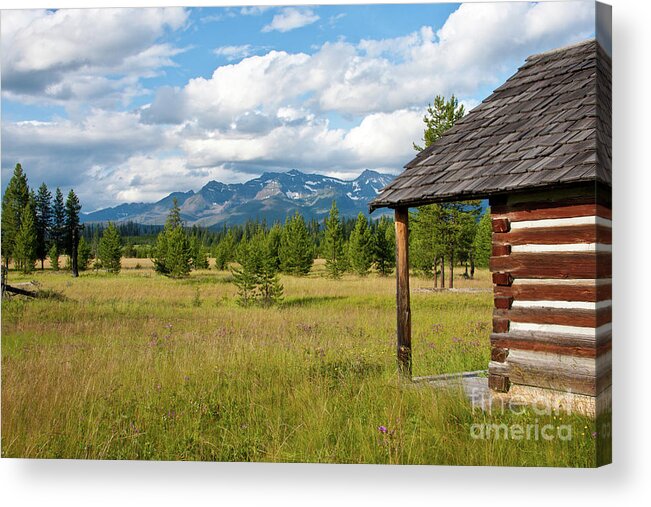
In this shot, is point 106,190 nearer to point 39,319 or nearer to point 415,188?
point 39,319

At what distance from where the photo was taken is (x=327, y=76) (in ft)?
24.8

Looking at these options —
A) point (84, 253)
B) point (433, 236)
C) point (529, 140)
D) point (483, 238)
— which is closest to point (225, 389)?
point (84, 253)

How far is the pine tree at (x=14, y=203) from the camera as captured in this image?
744cm

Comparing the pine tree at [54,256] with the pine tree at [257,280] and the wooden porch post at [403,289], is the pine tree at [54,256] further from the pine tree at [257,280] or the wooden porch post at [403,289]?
the wooden porch post at [403,289]

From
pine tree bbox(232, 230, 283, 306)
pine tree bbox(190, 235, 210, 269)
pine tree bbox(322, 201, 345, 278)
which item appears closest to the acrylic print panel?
pine tree bbox(232, 230, 283, 306)

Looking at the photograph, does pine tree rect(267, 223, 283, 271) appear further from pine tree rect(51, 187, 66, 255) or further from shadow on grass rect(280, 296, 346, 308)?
pine tree rect(51, 187, 66, 255)

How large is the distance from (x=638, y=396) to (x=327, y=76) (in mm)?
5032

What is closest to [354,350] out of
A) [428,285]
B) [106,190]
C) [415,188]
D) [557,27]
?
[415,188]

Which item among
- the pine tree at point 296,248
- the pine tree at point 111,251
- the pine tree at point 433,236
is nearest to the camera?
the pine tree at point 111,251

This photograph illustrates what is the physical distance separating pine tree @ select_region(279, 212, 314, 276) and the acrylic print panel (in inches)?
121

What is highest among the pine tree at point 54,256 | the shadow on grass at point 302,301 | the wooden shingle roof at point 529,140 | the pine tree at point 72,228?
the wooden shingle roof at point 529,140

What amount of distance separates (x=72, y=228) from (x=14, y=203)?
108 centimetres

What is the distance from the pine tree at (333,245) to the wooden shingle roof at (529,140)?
8.47 m

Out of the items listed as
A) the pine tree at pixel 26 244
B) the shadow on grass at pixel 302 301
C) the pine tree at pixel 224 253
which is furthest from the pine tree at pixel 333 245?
the pine tree at pixel 26 244
